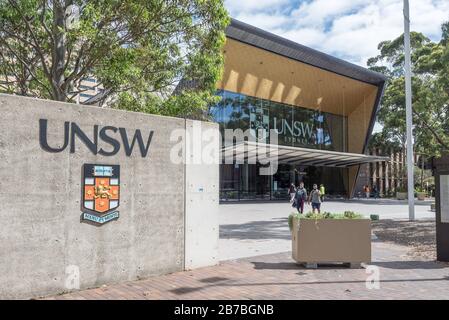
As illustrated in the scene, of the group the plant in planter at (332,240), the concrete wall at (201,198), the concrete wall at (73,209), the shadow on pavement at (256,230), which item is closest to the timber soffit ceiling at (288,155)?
the shadow on pavement at (256,230)

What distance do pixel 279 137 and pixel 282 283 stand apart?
1215 inches

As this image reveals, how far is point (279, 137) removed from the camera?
1476 inches

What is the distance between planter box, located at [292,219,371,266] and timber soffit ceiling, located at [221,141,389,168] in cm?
1938

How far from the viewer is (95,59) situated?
979cm

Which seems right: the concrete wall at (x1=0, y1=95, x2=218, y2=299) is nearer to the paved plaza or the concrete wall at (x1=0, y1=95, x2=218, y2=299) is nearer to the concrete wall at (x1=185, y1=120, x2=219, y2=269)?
the concrete wall at (x1=185, y1=120, x2=219, y2=269)

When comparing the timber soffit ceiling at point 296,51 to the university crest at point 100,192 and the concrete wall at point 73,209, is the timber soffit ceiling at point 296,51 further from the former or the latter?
the university crest at point 100,192

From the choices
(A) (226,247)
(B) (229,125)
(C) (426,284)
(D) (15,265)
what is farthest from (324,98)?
(D) (15,265)

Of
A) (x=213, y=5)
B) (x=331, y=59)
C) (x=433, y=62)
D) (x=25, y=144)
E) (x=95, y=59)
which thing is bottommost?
(x=25, y=144)

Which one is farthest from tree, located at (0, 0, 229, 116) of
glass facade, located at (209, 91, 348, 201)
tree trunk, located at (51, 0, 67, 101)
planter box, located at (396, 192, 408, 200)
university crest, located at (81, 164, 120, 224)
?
planter box, located at (396, 192, 408, 200)

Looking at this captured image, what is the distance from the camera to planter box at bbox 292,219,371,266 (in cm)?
832

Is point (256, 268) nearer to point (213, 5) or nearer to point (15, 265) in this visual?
point (15, 265)

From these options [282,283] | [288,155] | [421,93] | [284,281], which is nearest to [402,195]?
[288,155]

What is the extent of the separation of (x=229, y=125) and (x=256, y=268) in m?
25.0

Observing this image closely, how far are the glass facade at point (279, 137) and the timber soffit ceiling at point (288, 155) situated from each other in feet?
3.19
